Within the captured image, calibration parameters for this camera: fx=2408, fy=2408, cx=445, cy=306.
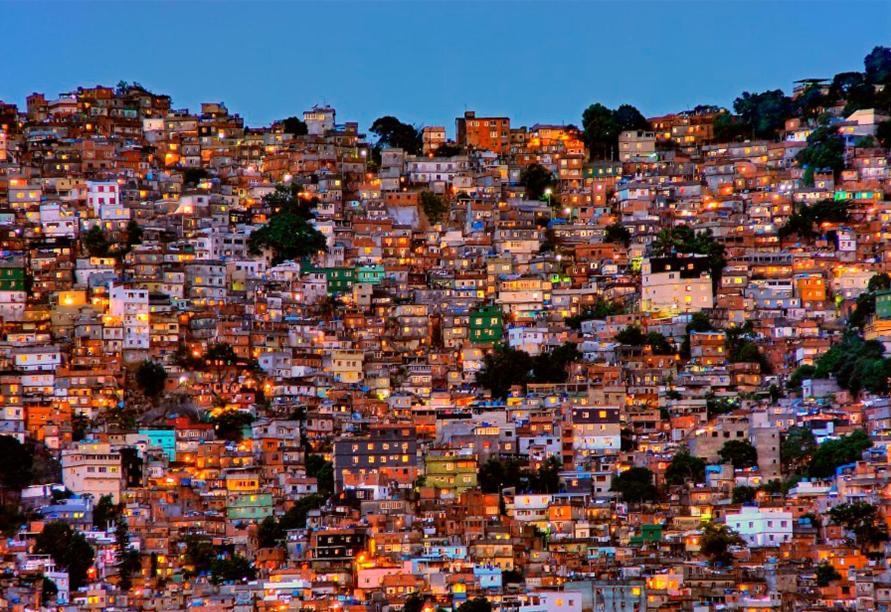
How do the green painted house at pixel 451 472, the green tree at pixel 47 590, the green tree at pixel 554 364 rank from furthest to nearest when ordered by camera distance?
the green tree at pixel 554 364 → the green painted house at pixel 451 472 → the green tree at pixel 47 590

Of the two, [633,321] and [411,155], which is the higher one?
[411,155]

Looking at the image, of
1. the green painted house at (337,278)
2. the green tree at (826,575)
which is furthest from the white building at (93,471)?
the green tree at (826,575)

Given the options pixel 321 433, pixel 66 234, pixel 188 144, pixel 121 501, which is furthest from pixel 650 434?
pixel 188 144

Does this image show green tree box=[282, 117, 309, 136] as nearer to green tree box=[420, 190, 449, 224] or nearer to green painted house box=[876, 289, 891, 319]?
green tree box=[420, 190, 449, 224]

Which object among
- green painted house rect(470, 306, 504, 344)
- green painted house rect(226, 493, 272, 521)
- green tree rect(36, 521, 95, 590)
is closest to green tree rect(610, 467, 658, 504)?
green painted house rect(226, 493, 272, 521)

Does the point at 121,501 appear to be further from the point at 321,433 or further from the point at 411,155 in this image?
the point at 411,155

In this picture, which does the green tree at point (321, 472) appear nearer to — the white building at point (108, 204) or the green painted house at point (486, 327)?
the green painted house at point (486, 327)
